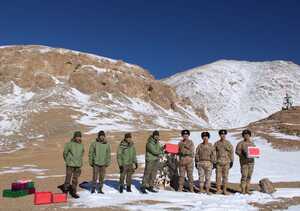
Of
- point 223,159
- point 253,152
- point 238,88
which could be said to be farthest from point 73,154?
point 238,88

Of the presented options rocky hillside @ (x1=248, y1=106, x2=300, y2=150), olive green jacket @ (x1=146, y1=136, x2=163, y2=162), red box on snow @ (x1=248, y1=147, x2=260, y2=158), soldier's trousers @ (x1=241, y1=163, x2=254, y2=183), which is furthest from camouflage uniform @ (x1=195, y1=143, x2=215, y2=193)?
rocky hillside @ (x1=248, y1=106, x2=300, y2=150)

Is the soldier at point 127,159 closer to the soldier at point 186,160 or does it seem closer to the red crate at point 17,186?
the soldier at point 186,160

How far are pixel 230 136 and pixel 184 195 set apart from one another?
78.2ft

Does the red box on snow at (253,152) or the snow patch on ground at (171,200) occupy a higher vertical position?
the red box on snow at (253,152)

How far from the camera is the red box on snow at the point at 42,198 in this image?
522 inches

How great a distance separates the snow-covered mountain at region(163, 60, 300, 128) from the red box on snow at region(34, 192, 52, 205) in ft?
352

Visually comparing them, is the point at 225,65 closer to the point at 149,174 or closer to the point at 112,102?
the point at 112,102

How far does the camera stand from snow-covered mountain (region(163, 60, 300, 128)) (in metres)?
134

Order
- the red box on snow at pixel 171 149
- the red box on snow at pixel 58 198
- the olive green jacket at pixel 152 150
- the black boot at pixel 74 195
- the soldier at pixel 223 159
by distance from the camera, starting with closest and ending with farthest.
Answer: the red box on snow at pixel 58 198 < the black boot at pixel 74 195 < the olive green jacket at pixel 152 150 < the soldier at pixel 223 159 < the red box on snow at pixel 171 149

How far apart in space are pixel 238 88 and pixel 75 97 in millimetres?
85279

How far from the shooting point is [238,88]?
15612 cm

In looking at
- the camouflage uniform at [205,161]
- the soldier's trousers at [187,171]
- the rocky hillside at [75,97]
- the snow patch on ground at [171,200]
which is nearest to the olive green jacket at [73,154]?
the snow patch on ground at [171,200]

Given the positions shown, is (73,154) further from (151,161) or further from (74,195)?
(151,161)

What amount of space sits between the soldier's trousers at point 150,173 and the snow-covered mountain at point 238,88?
10393 centimetres
